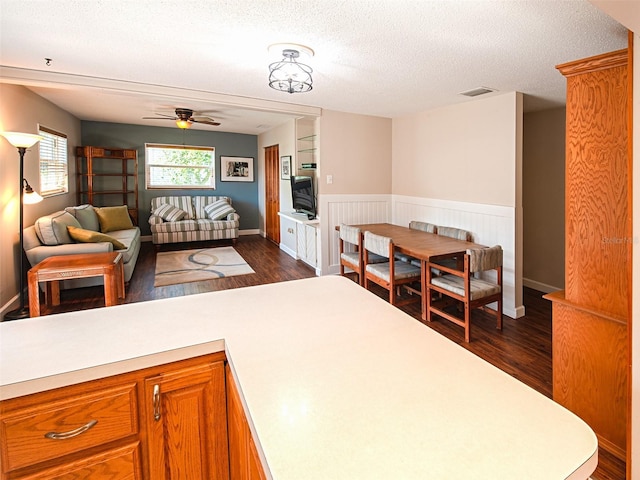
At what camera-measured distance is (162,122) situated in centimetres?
667

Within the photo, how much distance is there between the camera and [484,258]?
10.1 ft

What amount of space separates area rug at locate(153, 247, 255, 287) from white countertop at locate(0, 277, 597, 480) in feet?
11.9

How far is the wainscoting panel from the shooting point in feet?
11.8

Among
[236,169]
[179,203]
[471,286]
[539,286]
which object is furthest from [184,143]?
[539,286]

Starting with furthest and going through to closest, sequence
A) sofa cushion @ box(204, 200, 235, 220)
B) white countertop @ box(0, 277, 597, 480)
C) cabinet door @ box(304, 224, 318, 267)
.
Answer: sofa cushion @ box(204, 200, 235, 220)
cabinet door @ box(304, 224, 318, 267)
white countertop @ box(0, 277, 597, 480)

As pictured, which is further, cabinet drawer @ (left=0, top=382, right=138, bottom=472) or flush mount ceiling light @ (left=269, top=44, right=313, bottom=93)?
flush mount ceiling light @ (left=269, top=44, right=313, bottom=93)

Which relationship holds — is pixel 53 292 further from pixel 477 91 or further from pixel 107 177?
pixel 477 91

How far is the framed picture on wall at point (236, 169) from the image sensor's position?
7.93m

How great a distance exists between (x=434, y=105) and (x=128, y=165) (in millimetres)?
5921

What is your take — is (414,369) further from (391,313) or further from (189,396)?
(189,396)

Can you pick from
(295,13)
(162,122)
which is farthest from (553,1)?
(162,122)

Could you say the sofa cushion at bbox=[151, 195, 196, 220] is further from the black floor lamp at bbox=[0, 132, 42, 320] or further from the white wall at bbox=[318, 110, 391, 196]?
the white wall at bbox=[318, 110, 391, 196]

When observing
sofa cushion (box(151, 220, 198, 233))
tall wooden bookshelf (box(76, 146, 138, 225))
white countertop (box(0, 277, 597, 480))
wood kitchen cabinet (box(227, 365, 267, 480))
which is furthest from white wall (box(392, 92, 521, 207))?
tall wooden bookshelf (box(76, 146, 138, 225))

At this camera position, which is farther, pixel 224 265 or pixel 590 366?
pixel 224 265
